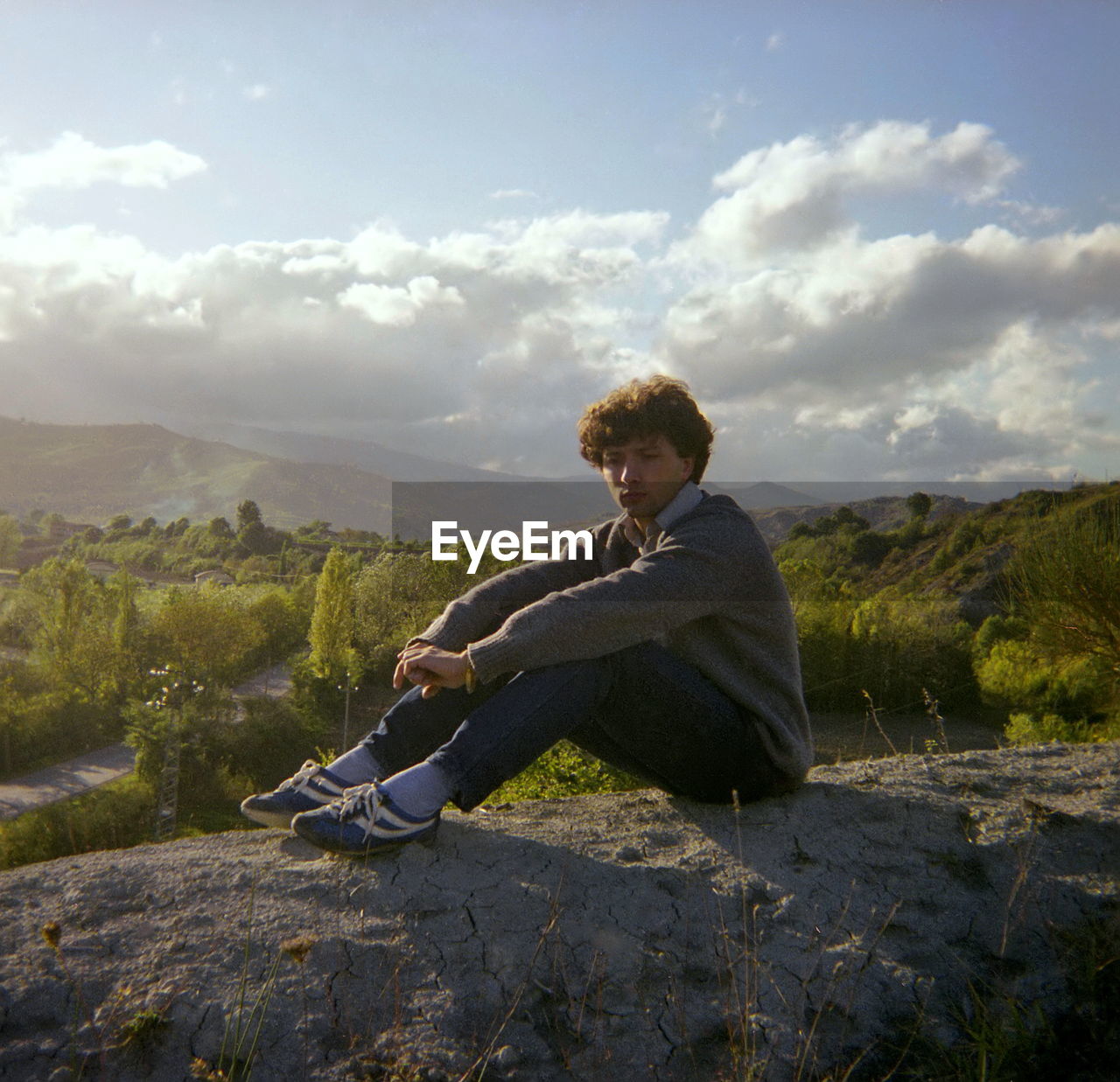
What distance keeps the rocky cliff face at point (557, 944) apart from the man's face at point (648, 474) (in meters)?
1.06

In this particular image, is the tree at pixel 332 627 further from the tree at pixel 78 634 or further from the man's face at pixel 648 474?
the man's face at pixel 648 474

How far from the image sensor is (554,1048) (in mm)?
1839

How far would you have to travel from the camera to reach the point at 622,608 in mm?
2279

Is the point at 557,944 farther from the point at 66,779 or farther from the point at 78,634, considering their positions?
the point at 78,634

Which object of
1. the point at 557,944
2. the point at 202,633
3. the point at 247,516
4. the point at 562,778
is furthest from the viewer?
the point at 247,516

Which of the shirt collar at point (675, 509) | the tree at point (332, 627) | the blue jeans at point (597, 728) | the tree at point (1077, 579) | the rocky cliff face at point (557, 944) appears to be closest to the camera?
the rocky cliff face at point (557, 944)

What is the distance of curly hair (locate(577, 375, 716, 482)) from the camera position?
269cm

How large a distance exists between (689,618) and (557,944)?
0.94m

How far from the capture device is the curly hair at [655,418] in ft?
8.82

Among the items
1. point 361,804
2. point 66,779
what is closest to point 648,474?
point 361,804

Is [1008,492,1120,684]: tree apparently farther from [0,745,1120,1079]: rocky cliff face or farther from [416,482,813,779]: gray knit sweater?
[416,482,813,779]: gray knit sweater

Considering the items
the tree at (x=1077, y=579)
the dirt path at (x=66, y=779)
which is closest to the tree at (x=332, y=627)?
the dirt path at (x=66, y=779)

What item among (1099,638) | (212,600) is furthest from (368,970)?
(212,600)

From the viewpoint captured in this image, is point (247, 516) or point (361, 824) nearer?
point (361, 824)
